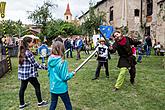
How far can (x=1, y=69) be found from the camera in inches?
463

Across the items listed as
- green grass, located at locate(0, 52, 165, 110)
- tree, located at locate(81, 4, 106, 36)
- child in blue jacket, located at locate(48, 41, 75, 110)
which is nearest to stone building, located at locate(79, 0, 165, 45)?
tree, located at locate(81, 4, 106, 36)

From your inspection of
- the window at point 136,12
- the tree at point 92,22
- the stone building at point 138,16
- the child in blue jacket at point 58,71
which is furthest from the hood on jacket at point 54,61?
the window at point 136,12

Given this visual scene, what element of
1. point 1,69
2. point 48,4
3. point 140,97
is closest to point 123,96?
point 140,97

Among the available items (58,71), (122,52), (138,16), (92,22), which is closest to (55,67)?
(58,71)

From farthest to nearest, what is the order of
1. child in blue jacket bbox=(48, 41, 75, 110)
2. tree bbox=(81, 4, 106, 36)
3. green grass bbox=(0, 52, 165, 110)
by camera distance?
tree bbox=(81, 4, 106, 36) < green grass bbox=(0, 52, 165, 110) < child in blue jacket bbox=(48, 41, 75, 110)

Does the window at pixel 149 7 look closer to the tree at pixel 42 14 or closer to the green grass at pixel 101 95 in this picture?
the tree at pixel 42 14

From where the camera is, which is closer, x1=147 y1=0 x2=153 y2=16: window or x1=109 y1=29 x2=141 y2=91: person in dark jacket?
x1=109 y1=29 x2=141 y2=91: person in dark jacket

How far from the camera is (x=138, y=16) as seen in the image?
1460 inches

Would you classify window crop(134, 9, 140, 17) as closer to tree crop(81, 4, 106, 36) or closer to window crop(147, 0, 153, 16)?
window crop(147, 0, 153, 16)

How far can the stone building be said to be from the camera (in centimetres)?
3028

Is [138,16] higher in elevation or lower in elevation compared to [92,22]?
higher

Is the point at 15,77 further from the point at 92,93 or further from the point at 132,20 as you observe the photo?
the point at 132,20

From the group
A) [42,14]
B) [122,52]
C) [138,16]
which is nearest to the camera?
[122,52]

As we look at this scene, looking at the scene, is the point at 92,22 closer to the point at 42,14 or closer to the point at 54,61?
the point at 42,14
